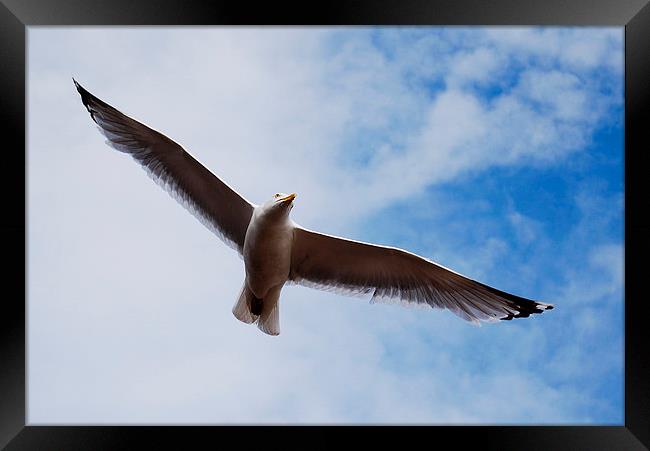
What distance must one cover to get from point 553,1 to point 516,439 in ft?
6.37

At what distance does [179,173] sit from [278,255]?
0.90 metres

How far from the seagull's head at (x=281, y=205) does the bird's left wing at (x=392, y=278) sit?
0.67ft

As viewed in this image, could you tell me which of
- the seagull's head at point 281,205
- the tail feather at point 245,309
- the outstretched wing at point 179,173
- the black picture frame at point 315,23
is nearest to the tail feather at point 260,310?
the tail feather at point 245,309

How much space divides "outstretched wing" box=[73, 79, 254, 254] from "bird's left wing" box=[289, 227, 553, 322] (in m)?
0.48

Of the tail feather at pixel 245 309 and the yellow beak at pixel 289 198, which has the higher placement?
the yellow beak at pixel 289 198

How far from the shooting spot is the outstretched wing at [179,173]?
167 inches

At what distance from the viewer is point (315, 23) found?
3166mm

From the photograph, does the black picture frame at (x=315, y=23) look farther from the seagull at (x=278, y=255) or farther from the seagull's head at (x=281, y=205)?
the seagull's head at (x=281, y=205)

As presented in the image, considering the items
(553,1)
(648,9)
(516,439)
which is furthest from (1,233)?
(648,9)

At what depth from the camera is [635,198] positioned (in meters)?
3.10

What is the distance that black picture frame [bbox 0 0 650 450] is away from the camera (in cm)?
298

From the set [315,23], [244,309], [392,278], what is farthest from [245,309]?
[315,23]

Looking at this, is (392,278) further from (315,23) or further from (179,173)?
(315,23)

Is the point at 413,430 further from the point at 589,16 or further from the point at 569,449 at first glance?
the point at 589,16
